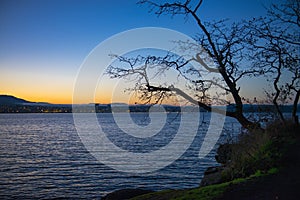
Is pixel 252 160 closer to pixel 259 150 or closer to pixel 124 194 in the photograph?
pixel 259 150

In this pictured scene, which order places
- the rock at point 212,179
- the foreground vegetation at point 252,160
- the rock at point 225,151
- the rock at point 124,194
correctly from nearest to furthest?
the foreground vegetation at point 252,160 → the rock at point 212,179 → the rock at point 225,151 → the rock at point 124,194

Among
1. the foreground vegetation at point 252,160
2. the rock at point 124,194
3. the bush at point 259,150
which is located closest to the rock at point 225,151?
the bush at point 259,150

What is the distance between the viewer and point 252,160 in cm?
986

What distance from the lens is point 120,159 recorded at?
1307 inches

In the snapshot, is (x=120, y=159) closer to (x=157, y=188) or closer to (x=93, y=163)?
(x=93, y=163)

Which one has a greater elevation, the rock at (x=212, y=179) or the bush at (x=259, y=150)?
the bush at (x=259, y=150)

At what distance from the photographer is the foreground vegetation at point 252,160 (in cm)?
813

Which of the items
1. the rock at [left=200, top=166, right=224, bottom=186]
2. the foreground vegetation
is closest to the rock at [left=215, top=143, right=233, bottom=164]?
the foreground vegetation

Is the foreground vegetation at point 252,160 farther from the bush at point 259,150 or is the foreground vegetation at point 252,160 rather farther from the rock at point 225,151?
the rock at point 225,151

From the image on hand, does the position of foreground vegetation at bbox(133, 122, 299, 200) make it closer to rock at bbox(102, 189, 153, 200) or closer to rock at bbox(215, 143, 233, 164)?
rock at bbox(215, 143, 233, 164)

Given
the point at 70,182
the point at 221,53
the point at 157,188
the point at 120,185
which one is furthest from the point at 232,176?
the point at 70,182

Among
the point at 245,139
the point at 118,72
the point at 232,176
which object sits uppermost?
the point at 118,72

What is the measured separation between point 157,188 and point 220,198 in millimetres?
14019

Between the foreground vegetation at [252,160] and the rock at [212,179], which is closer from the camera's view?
the foreground vegetation at [252,160]
